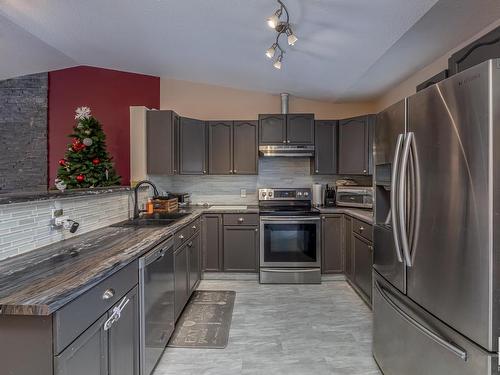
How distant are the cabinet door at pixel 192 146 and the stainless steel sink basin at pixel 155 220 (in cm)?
94

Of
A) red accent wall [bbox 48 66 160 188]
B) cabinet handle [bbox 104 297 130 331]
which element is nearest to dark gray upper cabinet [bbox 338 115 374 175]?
red accent wall [bbox 48 66 160 188]

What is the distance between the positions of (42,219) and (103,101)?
127 inches

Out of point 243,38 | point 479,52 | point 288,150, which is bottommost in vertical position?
point 288,150

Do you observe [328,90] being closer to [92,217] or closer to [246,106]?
[246,106]

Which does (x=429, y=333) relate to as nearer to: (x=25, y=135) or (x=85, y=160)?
(x=85, y=160)

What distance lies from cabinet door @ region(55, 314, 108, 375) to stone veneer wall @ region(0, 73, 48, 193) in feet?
13.4

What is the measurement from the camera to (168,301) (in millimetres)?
2254

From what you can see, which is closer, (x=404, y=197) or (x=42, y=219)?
(x=404, y=197)

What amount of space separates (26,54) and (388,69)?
4405 mm

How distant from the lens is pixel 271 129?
13.3 feet

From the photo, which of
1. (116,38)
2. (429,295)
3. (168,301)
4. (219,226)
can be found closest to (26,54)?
(116,38)

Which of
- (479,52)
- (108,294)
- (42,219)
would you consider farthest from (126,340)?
(479,52)

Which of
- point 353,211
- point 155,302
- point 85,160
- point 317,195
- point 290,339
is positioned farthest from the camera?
point 317,195

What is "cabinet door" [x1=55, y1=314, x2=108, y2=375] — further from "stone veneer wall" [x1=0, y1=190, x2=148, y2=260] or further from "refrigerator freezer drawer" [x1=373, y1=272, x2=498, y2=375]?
"refrigerator freezer drawer" [x1=373, y1=272, x2=498, y2=375]
